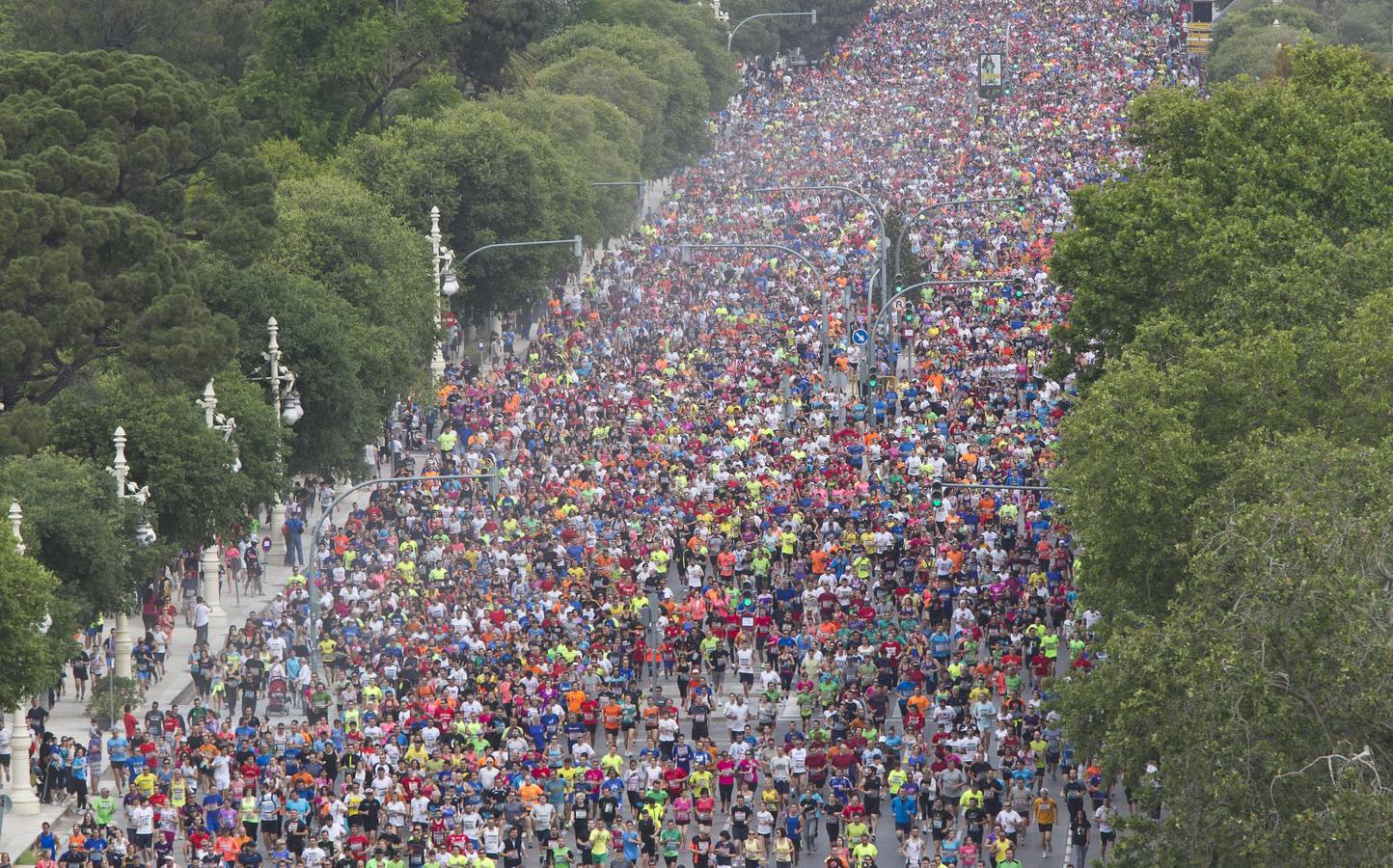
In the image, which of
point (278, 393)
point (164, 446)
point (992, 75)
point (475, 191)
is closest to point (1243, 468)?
point (164, 446)

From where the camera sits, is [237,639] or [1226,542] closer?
A: [1226,542]

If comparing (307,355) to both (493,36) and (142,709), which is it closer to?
(142,709)

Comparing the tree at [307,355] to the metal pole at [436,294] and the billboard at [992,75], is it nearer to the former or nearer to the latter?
the metal pole at [436,294]

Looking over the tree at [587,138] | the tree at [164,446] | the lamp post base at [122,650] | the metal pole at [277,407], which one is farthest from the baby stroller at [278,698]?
the tree at [587,138]

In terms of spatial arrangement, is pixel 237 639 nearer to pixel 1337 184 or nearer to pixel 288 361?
pixel 288 361

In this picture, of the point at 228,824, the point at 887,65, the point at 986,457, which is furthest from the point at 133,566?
the point at 887,65

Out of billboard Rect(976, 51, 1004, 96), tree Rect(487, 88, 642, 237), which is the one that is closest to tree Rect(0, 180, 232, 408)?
tree Rect(487, 88, 642, 237)
